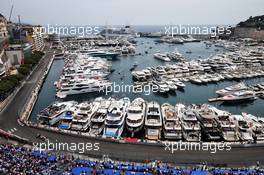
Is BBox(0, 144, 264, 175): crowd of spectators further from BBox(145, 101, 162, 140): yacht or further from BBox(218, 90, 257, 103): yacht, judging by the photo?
BBox(218, 90, 257, 103): yacht

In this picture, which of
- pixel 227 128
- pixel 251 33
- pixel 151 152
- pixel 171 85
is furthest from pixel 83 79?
pixel 251 33

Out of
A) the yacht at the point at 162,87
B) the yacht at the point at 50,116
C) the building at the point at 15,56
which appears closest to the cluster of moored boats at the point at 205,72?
the yacht at the point at 162,87

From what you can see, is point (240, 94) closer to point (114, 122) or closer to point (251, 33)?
point (114, 122)

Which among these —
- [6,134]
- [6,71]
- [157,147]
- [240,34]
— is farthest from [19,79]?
[240,34]

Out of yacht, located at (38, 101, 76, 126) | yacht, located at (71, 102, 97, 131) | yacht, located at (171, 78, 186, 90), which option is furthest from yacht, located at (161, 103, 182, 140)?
yacht, located at (171, 78, 186, 90)

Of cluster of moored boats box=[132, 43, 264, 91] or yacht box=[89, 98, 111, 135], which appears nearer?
yacht box=[89, 98, 111, 135]

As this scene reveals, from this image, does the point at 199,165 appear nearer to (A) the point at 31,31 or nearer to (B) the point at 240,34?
(A) the point at 31,31
